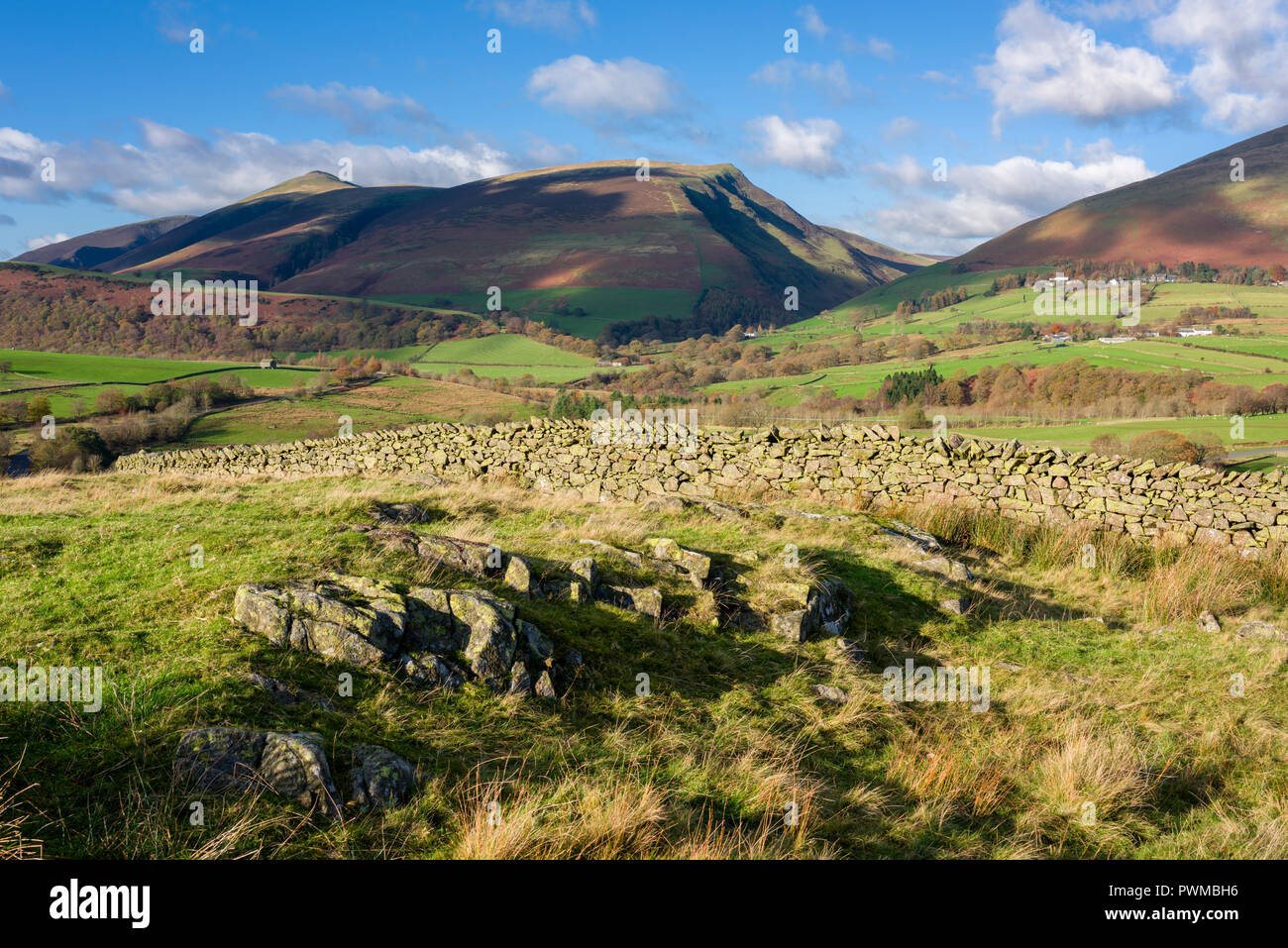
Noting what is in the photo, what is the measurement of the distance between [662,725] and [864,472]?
37.2ft

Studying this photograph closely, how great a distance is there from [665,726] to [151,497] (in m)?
12.2

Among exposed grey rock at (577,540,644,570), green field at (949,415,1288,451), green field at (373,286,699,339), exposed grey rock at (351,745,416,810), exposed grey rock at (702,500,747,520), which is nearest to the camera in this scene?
exposed grey rock at (351,745,416,810)

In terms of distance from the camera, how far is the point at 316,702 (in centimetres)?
471

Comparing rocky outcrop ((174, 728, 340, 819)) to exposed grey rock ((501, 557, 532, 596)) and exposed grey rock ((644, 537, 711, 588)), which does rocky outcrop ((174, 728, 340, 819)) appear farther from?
exposed grey rock ((644, 537, 711, 588))

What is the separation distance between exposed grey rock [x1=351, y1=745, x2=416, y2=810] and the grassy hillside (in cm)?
9

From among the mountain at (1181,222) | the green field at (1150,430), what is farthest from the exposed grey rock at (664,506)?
the mountain at (1181,222)

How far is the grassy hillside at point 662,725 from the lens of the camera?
3.75 m

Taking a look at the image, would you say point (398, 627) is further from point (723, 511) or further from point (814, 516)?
point (814, 516)

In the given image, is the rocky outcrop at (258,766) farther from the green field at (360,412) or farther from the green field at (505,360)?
the green field at (505,360)

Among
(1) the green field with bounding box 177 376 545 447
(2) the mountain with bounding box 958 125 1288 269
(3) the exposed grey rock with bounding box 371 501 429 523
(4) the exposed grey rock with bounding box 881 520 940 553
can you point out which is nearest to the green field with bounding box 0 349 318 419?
(1) the green field with bounding box 177 376 545 447

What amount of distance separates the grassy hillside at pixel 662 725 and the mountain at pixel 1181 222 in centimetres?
16269

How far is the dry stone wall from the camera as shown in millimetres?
13078

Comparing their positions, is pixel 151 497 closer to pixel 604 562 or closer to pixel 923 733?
pixel 604 562

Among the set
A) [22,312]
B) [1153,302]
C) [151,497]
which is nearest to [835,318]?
[1153,302]
